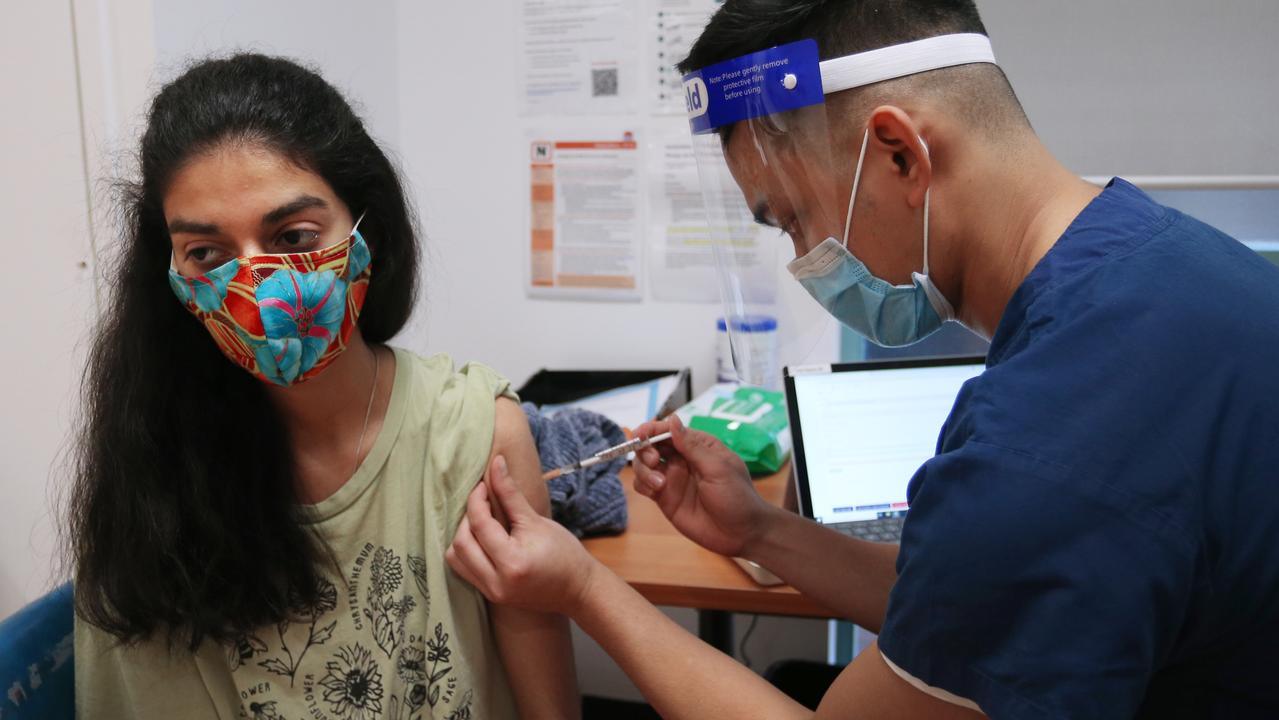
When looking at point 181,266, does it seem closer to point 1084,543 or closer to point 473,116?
point 1084,543

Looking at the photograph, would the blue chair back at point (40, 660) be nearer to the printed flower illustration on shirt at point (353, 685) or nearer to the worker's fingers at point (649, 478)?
the printed flower illustration on shirt at point (353, 685)

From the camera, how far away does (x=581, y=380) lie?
2371 mm

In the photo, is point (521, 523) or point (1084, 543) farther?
→ point (521, 523)

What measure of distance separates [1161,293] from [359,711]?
1.03 metres

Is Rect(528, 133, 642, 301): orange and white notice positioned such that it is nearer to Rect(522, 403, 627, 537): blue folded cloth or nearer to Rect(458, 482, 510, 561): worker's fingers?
Rect(522, 403, 627, 537): blue folded cloth

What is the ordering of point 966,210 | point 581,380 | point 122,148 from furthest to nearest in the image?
point 581,380, point 122,148, point 966,210

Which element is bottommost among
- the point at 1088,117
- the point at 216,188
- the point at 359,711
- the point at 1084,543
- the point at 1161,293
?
the point at 359,711

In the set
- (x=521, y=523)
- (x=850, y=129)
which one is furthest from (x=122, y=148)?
(x=850, y=129)

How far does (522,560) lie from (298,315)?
39 centimetres

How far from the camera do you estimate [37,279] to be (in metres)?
1.86

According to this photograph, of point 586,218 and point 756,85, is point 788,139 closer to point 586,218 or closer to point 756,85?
point 756,85

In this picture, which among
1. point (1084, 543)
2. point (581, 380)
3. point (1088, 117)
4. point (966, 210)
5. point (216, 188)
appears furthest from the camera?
point (581, 380)

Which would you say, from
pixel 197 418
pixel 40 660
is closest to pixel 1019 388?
pixel 197 418

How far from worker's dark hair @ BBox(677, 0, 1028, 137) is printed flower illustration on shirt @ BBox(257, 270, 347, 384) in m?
0.59
